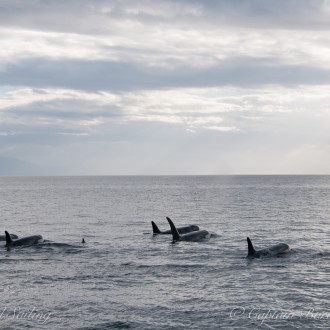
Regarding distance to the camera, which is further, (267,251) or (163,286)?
(267,251)

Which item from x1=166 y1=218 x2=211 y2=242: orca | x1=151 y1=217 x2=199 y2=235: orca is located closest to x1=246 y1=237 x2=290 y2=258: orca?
x1=166 y1=218 x2=211 y2=242: orca

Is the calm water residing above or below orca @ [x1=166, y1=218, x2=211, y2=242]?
below

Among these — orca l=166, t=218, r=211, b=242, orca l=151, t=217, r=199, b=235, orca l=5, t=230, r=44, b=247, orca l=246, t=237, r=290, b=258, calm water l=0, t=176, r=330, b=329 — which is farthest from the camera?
orca l=151, t=217, r=199, b=235

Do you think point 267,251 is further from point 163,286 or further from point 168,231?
point 168,231

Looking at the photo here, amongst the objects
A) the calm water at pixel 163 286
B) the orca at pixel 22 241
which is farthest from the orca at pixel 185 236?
the orca at pixel 22 241

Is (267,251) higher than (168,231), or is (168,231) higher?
(267,251)

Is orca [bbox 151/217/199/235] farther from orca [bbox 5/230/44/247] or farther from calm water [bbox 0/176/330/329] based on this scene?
Result: orca [bbox 5/230/44/247]

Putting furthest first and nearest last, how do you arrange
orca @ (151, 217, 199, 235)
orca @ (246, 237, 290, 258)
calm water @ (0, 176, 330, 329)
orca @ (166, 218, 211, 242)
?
orca @ (151, 217, 199, 235) < orca @ (166, 218, 211, 242) < orca @ (246, 237, 290, 258) < calm water @ (0, 176, 330, 329)

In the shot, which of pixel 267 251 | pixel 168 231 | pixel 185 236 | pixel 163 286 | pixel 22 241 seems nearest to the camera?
pixel 163 286

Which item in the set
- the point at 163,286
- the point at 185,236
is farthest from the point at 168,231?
the point at 163,286

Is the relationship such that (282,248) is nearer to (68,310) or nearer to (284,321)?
(284,321)

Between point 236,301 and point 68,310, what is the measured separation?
24.9ft

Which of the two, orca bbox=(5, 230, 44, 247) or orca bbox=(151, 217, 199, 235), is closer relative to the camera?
orca bbox=(5, 230, 44, 247)

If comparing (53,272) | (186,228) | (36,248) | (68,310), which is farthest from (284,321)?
(186,228)
